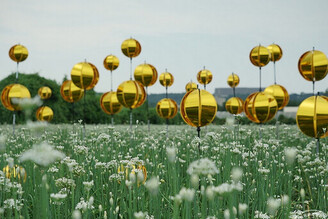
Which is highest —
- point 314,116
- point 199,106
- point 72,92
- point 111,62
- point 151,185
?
point 111,62

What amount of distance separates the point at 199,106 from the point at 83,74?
407 centimetres

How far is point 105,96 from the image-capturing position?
9.02m

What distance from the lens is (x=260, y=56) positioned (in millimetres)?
7520

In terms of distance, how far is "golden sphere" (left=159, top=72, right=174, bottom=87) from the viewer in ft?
34.1

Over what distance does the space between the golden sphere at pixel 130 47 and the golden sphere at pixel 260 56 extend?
2971 millimetres

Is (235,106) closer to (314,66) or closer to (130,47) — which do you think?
(130,47)

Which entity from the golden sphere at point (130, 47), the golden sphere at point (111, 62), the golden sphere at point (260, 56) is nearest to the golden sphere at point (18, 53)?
the golden sphere at point (111, 62)

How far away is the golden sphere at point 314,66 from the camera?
5.43 meters

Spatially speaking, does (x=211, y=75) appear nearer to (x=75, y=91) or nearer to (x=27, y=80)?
(x=75, y=91)

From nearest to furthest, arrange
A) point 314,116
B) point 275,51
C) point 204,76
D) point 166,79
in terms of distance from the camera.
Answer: point 314,116
point 275,51
point 204,76
point 166,79

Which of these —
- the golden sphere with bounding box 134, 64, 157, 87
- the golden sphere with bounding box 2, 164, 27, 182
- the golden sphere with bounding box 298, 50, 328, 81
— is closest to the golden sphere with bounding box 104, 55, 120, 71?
the golden sphere with bounding box 134, 64, 157, 87

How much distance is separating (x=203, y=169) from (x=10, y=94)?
804 centimetres

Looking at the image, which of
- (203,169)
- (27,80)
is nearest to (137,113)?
(27,80)

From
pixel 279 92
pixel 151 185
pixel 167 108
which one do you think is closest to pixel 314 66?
pixel 279 92
